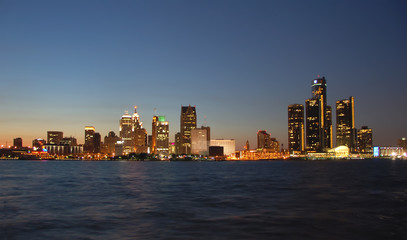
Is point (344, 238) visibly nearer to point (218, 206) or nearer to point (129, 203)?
point (218, 206)

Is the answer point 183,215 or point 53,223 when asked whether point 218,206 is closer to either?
point 183,215

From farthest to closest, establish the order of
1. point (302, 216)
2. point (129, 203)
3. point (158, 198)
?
point (158, 198), point (129, 203), point (302, 216)

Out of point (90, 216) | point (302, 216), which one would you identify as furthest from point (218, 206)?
point (90, 216)

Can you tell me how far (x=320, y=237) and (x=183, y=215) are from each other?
12791 mm

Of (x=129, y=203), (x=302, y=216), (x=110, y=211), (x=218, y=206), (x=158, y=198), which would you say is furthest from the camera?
(x=158, y=198)

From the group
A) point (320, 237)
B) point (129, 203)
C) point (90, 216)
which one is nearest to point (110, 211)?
point (90, 216)

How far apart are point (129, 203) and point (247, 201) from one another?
1293 centimetres

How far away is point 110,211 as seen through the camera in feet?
116

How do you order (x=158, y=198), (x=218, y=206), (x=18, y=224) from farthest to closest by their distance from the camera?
(x=158, y=198) < (x=218, y=206) < (x=18, y=224)

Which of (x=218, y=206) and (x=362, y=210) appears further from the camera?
(x=218, y=206)

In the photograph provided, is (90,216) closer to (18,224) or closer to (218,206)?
(18,224)

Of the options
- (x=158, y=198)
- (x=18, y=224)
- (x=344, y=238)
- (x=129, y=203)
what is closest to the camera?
(x=344, y=238)

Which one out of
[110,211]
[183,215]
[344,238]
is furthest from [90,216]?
[344,238]

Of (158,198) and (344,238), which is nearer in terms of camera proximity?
(344,238)
